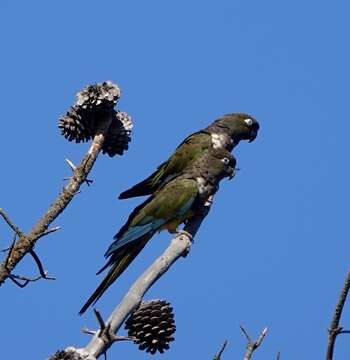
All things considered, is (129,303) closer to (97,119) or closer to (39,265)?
(39,265)

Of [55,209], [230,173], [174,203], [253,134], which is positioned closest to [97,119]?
[55,209]

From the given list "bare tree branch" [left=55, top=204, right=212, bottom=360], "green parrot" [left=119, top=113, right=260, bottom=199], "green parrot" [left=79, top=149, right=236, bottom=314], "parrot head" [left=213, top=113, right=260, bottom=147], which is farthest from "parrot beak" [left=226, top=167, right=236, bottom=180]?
"bare tree branch" [left=55, top=204, right=212, bottom=360]

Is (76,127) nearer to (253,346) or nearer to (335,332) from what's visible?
(253,346)

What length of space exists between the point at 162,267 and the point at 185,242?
683 millimetres

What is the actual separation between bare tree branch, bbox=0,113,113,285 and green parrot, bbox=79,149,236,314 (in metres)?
1.49

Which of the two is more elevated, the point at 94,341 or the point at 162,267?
the point at 162,267

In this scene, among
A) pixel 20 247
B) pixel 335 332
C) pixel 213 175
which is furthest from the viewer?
pixel 213 175

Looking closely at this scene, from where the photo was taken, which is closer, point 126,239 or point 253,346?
point 253,346

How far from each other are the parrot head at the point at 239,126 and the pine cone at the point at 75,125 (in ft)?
9.01

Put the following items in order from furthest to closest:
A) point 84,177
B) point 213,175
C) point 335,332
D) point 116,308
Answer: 1. point 213,175
2. point 84,177
3. point 116,308
4. point 335,332

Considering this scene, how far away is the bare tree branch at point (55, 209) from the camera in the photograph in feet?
16.8

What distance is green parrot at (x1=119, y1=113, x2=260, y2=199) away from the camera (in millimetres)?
8391

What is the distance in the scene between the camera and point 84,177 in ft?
19.1

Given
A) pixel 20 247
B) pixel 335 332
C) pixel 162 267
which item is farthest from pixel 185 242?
pixel 335 332
